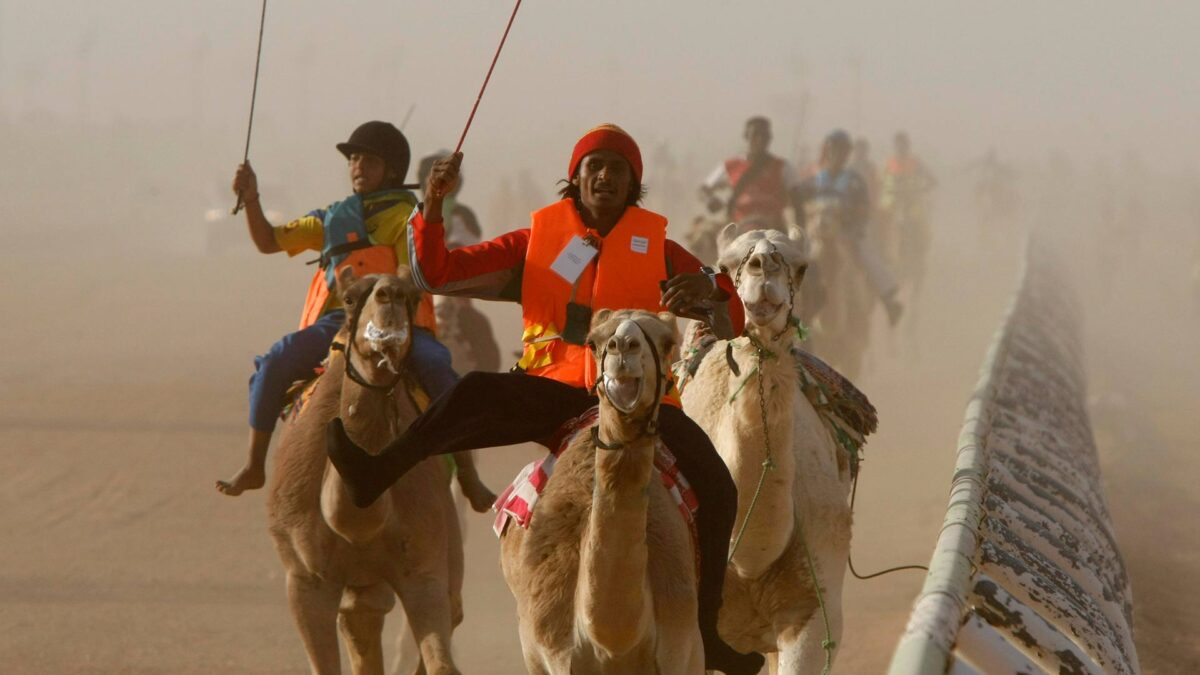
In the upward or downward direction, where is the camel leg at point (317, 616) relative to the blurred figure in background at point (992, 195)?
upward

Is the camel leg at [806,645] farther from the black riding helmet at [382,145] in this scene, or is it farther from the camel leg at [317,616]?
the black riding helmet at [382,145]

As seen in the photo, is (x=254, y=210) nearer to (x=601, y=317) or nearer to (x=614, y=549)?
(x=601, y=317)

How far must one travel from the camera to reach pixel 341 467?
19.0 feet

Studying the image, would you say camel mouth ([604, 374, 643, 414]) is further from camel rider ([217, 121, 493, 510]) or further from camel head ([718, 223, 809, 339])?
camel rider ([217, 121, 493, 510])

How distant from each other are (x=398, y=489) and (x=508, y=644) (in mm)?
4138

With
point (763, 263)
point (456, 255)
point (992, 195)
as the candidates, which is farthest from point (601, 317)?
point (992, 195)

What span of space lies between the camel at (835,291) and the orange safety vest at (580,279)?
404 inches

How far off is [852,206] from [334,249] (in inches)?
386

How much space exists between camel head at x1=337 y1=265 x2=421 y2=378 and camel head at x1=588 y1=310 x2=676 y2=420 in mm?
2052

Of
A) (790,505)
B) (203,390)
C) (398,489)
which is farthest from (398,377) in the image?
(203,390)

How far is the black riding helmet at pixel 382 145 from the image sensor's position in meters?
8.52

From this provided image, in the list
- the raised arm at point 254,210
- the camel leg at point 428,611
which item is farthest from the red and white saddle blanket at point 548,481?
the raised arm at point 254,210

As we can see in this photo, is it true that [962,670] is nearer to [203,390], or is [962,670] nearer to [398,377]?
[398,377]

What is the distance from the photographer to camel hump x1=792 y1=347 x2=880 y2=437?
7.55m
